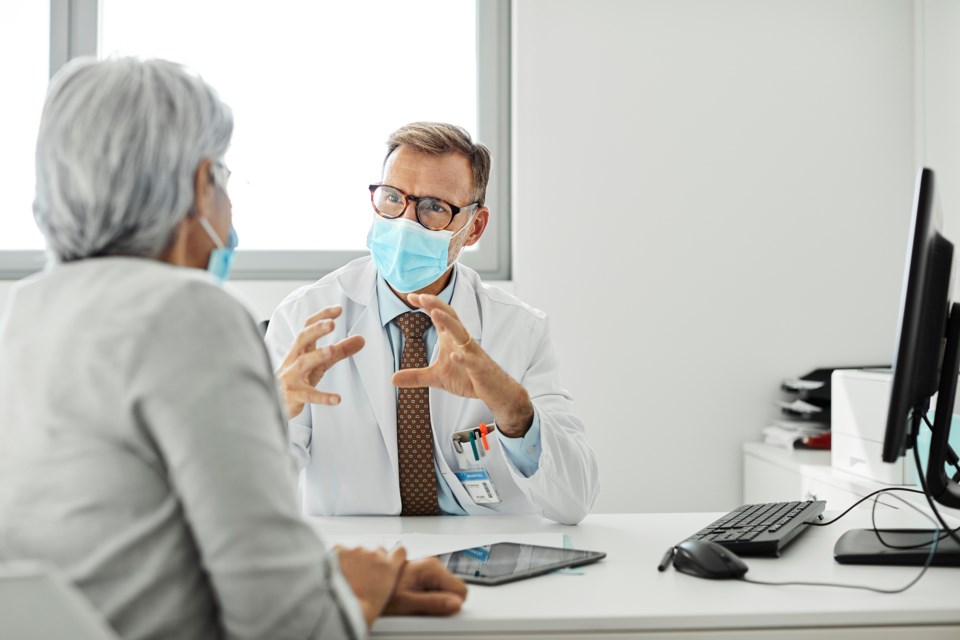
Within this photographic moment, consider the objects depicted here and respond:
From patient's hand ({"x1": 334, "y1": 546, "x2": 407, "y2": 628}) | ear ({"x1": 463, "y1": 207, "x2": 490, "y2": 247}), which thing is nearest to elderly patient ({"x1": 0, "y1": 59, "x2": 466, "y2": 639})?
patient's hand ({"x1": 334, "y1": 546, "x2": 407, "y2": 628})

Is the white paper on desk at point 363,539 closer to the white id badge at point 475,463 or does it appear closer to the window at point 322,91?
the white id badge at point 475,463

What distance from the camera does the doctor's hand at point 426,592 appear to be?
1045 mm

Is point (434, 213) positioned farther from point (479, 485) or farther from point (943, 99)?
point (943, 99)

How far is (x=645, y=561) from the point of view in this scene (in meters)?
1.30

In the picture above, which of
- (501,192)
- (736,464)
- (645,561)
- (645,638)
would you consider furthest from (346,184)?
(645,638)

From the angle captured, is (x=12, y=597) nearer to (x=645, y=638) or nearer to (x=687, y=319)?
(x=645, y=638)

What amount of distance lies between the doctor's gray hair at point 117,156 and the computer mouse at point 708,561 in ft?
2.71

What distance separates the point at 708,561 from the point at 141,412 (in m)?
0.80

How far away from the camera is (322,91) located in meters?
3.10

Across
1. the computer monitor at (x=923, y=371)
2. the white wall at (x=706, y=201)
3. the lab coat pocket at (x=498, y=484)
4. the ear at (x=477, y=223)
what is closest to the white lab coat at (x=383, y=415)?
the lab coat pocket at (x=498, y=484)

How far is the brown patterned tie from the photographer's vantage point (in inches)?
72.0

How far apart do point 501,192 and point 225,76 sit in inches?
42.6

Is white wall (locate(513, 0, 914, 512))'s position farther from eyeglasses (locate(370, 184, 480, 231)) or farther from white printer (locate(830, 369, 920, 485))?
eyeglasses (locate(370, 184, 480, 231))

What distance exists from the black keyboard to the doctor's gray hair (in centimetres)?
96
